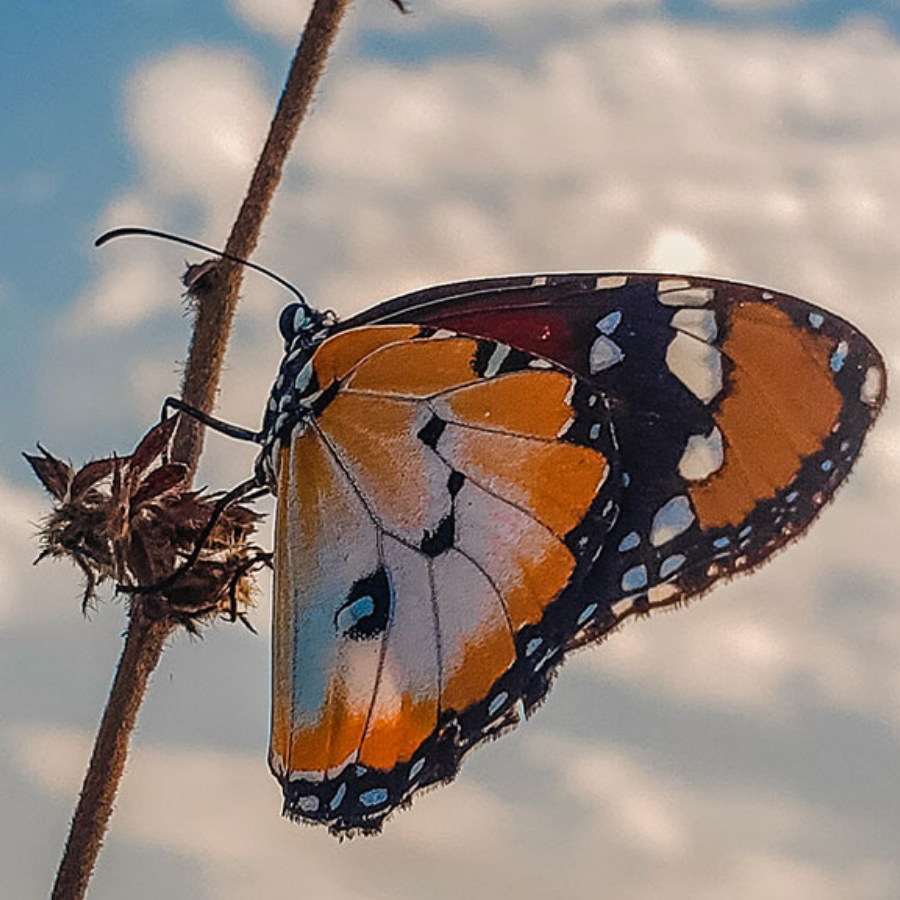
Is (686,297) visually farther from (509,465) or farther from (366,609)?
(366,609)

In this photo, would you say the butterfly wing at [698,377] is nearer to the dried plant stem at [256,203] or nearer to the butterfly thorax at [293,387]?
the butterfly thorax at [293,387]

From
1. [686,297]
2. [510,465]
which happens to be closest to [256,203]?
[510,465]

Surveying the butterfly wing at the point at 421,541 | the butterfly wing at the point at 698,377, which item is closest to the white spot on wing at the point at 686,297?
the butterfly wing at the point at 698,377

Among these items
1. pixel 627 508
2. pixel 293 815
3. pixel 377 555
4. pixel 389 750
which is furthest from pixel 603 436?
pixel 293 815

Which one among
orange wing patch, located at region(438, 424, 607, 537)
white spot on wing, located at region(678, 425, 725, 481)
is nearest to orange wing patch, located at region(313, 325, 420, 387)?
orange wing patch, located at region(438, 424, 607, 537)

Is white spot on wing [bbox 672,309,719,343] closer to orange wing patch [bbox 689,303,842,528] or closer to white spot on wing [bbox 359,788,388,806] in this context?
orange wing patch [bbox 689,303,842,528]

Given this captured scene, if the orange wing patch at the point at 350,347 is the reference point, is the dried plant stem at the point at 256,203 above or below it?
below

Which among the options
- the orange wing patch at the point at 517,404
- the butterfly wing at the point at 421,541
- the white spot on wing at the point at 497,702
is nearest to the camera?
the white spot on wing at the point at 497,702
